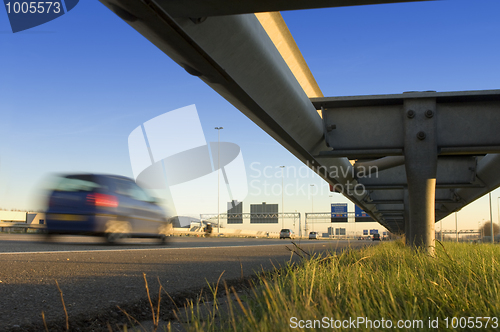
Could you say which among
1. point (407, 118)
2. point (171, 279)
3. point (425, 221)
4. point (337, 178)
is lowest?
point (171, 279)

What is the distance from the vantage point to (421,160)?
324 inches

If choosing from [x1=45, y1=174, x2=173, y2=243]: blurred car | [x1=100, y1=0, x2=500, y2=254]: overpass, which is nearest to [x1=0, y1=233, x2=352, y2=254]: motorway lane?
[x1=45, y1=174, x2=173, y2=243]: blurred car

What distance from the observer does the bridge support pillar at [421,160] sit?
817 cm

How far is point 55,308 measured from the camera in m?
3.57

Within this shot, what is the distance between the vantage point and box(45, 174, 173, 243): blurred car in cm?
1067

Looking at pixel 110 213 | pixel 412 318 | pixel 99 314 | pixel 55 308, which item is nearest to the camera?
Result: pixel 412 318

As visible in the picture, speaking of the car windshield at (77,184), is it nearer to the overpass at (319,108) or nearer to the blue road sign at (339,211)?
the overpass at (319,108)

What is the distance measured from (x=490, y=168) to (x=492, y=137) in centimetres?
442

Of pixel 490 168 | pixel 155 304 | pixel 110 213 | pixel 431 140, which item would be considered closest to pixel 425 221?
pixel 431 140

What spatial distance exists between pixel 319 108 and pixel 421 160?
2.27 m

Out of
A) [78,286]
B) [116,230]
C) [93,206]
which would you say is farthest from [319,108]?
[116,230]

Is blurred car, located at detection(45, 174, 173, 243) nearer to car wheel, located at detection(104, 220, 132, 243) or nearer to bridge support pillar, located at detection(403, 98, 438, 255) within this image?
car wheel, located at detection(104, 220, 132, 243)

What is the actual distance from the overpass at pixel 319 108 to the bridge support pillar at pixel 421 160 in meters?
0.02

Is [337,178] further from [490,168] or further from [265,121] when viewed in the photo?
[265,121]
